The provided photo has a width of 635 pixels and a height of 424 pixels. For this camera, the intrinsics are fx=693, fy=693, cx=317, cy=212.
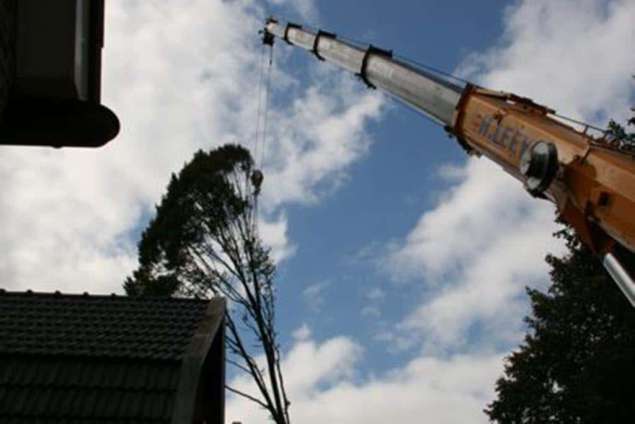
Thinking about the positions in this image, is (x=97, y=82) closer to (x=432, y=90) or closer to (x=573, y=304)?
(x=432, y=90)

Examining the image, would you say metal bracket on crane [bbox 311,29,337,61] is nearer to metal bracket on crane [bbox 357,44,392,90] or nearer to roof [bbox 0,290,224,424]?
metal bracket on crane [bbox 357,44,392,90]

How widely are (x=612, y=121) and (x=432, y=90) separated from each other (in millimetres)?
12731

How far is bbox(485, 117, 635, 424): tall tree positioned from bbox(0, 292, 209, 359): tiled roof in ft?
48.0

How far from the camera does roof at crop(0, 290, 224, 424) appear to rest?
552 centimetres

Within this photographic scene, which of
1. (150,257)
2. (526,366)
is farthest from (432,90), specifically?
(526,366)

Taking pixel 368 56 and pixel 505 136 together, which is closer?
pixel 505 136

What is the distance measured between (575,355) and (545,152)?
16274mm

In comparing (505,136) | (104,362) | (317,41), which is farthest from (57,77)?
(317,41)

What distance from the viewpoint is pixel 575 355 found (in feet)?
67.7

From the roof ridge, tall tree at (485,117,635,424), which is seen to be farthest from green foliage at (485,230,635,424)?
the roof ridge

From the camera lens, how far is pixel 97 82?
3994mm

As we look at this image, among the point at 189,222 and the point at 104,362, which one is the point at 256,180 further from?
the point at 104,362

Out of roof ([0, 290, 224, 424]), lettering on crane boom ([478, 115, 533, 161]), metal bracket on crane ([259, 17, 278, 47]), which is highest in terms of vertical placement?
metal bracket on crane ([259, 17, 278, 47])

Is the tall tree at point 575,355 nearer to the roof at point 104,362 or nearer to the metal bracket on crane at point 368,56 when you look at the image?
the metal bracket on crane at point 368,56
